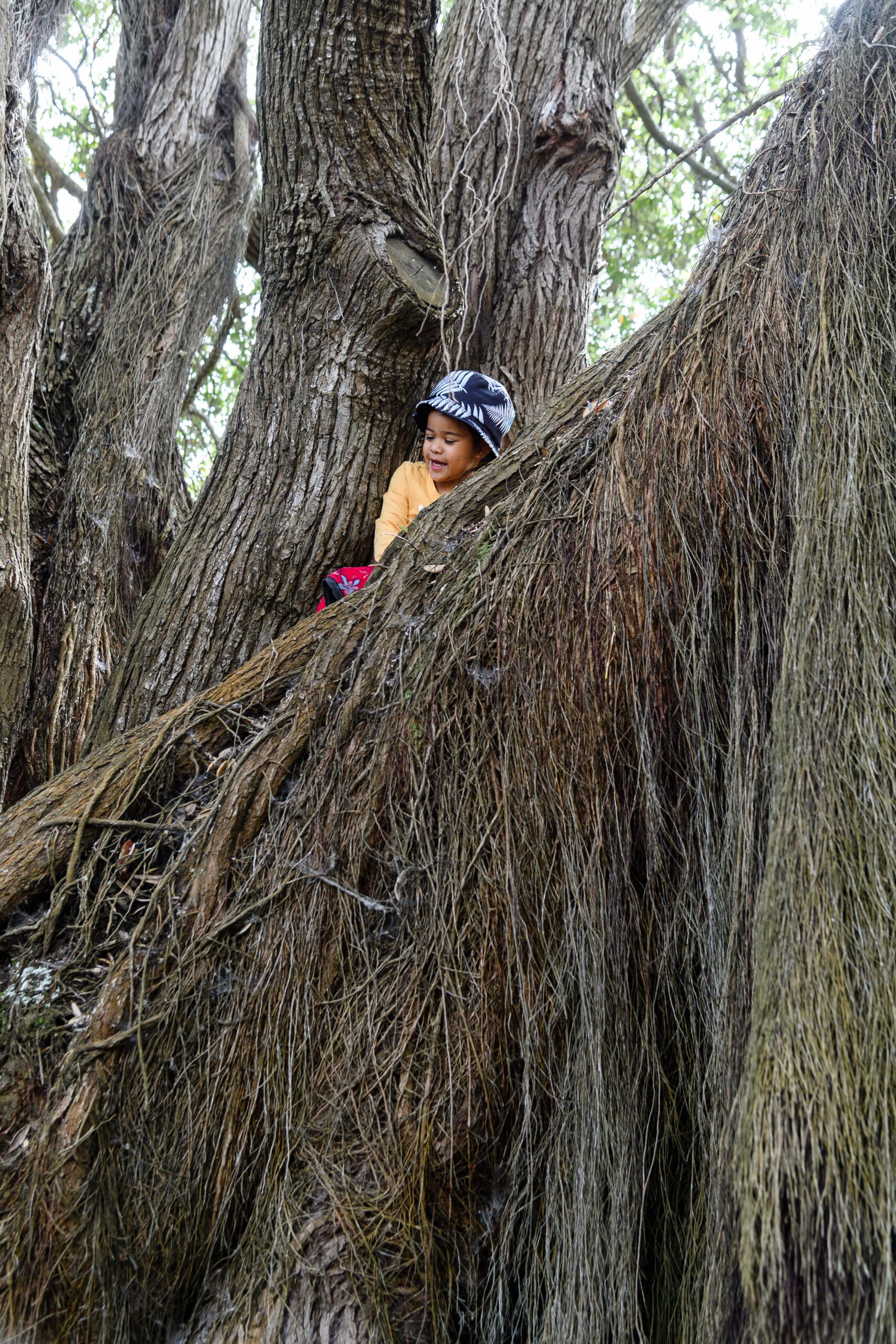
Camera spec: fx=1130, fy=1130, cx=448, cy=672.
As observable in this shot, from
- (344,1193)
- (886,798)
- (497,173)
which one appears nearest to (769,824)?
(886,798)

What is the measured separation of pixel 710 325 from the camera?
7.35ft

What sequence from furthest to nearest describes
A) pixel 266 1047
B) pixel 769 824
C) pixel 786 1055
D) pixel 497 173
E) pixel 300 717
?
pixel 497 173 < pixel 300 717 < pixel 266 1047 < pixel 769 824 < pixel 786 1055

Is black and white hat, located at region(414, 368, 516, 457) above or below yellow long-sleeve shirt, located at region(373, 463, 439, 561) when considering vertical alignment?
above

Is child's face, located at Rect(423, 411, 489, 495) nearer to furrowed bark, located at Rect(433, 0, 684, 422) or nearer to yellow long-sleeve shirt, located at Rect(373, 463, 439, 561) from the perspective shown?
yellow long-sleeve shirt, located at Rect(373, 463, 439, 561)

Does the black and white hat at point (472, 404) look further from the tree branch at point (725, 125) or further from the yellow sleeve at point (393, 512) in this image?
the tree branch at point (725, 125)

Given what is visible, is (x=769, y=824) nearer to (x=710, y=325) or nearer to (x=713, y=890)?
(x=713, y=890)

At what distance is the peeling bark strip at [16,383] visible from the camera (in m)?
3.12

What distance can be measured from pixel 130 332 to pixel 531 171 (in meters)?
1.56

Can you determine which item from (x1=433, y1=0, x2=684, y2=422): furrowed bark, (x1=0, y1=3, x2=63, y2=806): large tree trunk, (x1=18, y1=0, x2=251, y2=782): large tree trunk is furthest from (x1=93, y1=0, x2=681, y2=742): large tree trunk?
(x1=18, y1=0, x2=251, y2=782): large tree trunk

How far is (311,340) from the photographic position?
125 inches

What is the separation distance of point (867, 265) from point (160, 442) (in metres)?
2.94

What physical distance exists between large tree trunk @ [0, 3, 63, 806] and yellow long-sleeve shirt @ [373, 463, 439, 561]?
102cm

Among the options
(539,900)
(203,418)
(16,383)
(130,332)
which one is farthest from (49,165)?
(539,900)

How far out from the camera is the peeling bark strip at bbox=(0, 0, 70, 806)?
312cm
